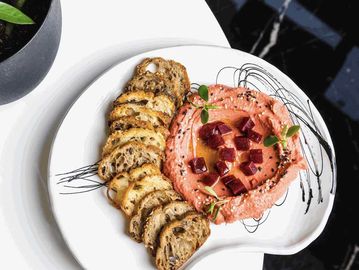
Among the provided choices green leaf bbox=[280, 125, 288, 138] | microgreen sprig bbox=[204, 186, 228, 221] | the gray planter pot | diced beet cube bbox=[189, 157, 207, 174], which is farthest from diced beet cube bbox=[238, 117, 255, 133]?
the gray planter pot

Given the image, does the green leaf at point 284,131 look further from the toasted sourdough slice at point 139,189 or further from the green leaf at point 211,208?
the toasted sourdough slice at point 139,189

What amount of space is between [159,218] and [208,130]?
1.53 feet

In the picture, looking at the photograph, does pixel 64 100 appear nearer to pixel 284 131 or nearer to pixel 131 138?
pixel 131 138

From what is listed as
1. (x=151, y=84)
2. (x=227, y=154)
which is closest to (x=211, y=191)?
(x=227, y=154)

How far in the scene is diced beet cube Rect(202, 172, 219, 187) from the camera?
2.30m

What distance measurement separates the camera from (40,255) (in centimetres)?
223

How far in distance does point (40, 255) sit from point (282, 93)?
129 cm

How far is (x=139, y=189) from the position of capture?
2180 mm

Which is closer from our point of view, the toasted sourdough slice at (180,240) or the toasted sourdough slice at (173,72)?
the toasted sourdough slice at (180,240)

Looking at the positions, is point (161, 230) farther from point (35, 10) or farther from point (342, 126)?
point (342, 126)

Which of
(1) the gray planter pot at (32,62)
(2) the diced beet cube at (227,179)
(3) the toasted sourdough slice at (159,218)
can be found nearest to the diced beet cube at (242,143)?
(2) the diced beet cube at (227,179)

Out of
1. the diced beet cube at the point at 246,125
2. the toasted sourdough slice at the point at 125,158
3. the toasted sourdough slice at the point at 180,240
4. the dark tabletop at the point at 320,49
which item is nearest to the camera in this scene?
the toasted sourdough slice at the point at 180,240

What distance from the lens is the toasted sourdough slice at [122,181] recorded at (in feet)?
7.20

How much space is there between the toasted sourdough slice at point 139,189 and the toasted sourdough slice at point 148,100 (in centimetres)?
31
